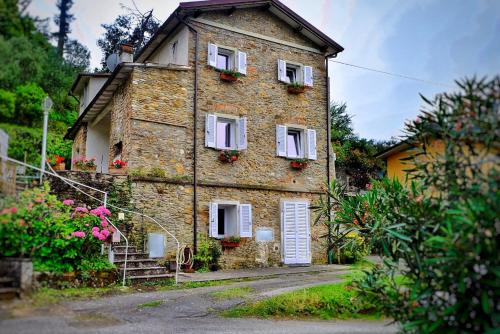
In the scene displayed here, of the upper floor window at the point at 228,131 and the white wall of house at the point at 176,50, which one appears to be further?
the white wall of house at the point at 176,50

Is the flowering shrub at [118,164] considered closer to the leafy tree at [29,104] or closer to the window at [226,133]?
the window at [226,133]

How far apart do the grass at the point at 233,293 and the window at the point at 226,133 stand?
5.31m

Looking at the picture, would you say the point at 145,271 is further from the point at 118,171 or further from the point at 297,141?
→ the point at 297,141

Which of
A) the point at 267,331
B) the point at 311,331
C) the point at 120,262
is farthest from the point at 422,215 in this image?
the point at 120,262

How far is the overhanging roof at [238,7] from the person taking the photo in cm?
1323

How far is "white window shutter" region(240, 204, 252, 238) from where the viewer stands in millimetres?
13203

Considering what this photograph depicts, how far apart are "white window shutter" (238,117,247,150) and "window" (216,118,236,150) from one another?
0.24m

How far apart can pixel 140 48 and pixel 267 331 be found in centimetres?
1174

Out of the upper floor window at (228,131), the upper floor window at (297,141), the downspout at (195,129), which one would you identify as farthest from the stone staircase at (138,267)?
the upper floor window at (297,141)

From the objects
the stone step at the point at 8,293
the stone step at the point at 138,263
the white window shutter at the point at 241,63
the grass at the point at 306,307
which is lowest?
the grass at the point at 306,307

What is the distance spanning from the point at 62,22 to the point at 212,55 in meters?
9.52

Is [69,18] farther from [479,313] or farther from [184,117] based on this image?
[184,117]

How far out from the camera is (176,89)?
12.9 m

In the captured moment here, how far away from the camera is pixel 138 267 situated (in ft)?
31.5
